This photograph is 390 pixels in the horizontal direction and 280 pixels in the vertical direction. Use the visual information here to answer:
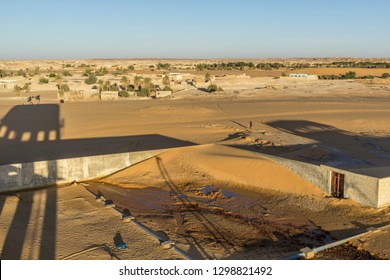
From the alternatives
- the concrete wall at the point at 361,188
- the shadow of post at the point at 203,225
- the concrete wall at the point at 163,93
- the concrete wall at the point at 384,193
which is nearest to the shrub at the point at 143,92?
the concrete wall at the point at 163,93

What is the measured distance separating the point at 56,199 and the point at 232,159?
6.18 metres

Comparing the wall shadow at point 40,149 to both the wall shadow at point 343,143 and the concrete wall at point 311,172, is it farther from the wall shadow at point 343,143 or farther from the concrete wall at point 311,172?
the concrete wall at point 311,172

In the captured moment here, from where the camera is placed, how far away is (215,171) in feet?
51.2

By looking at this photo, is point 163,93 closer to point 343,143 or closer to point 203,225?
point 343,143

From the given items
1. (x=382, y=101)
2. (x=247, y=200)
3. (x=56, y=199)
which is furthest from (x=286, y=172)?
(x=382, y=101)

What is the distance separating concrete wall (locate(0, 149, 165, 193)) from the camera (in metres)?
13.8

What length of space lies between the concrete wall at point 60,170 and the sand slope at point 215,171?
364 mm

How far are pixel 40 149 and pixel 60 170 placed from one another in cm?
547

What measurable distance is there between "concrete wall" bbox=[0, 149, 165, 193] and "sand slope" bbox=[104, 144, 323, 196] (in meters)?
0.36

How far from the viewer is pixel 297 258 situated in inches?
335

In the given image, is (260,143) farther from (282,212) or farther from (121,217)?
(121,217)

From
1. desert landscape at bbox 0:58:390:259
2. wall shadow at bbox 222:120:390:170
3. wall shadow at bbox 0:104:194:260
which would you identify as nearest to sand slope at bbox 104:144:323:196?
desert landscape at bbox 0:58:390:259

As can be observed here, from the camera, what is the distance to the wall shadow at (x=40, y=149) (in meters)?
10.2
